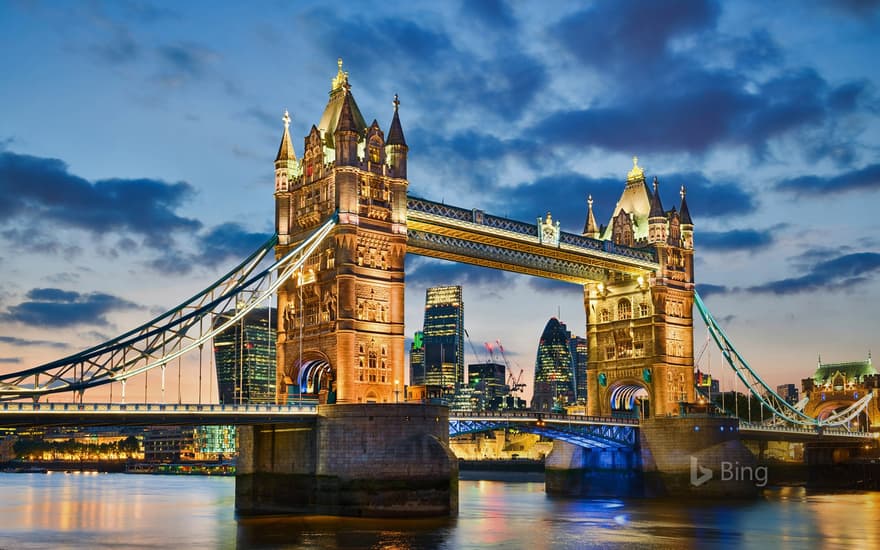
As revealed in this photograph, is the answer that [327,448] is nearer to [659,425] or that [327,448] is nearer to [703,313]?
[659,425]

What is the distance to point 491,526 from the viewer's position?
6588cm

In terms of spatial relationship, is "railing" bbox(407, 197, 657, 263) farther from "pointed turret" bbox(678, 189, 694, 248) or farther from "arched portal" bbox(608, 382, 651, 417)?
"arched portal" bbox(608, 382, 651, 417)

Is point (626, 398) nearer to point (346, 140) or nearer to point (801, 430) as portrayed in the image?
point (801, 430)

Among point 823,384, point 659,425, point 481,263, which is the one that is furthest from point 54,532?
point 823,384

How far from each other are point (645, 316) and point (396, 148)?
36332 millimetres

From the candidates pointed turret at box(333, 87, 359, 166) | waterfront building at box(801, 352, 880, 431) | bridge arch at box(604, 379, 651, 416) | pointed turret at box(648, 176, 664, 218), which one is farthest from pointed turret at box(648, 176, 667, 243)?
waterfront building at box(801, 352, 880, 431)

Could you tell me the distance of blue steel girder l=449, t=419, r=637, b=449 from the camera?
8300 cm

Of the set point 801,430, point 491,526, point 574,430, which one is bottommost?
point 491,526

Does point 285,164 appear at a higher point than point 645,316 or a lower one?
higher

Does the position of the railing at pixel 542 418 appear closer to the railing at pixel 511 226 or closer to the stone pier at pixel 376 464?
the stone pier at pixel 376 464

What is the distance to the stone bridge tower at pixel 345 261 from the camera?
73375mm

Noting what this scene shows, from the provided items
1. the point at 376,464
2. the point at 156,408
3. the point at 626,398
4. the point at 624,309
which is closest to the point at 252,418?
the point at 156,408

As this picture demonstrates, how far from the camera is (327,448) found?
67.1 meters

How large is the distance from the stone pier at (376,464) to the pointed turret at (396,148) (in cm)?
1939
